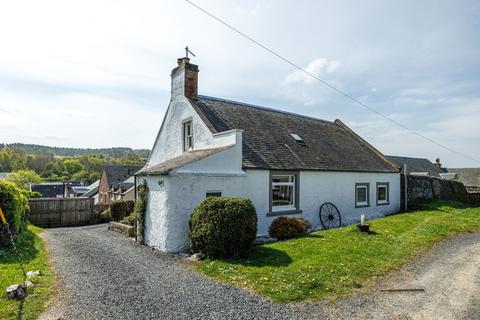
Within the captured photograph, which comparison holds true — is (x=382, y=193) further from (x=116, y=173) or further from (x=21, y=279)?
(x=116, y=173)

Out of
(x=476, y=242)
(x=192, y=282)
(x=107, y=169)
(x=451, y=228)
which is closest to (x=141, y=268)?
(x=192, y=282)

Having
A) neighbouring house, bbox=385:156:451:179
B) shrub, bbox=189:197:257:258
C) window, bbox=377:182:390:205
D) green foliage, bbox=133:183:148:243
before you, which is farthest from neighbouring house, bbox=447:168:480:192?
green foliage, bbox=133:183:148:243

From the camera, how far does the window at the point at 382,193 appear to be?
67.3 feet

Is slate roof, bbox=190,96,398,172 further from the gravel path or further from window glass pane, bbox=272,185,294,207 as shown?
the gravel path

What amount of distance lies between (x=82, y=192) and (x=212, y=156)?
58.9 m

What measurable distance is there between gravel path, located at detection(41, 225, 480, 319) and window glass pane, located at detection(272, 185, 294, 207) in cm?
564

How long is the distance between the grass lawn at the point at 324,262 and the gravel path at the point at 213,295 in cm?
40

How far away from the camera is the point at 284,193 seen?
14914 mm

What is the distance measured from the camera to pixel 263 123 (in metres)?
18.0

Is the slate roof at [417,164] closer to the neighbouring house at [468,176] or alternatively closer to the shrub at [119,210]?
the neighbouring house at [468,176]

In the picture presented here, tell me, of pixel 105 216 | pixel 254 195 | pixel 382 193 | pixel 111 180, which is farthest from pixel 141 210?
pixel 111 180

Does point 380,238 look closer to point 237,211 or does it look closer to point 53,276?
point 237,211

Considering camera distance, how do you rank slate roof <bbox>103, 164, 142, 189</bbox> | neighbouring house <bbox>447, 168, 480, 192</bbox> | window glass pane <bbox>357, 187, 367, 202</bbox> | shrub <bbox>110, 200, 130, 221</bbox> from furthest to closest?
neighbouring house <bbox>447, 168, 480, 192</bbox>, slate roof <bbox>103, 164, 142, 189</bbox>, shrub <bbox>110, 200, 130, 221</bbox>, window glass pane <bbox>357, 187, 367, 202</bbox>

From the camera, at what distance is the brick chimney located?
16.2m
